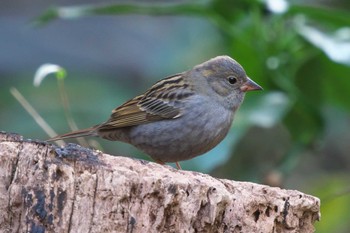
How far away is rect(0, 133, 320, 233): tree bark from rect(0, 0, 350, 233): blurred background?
73.8 inches

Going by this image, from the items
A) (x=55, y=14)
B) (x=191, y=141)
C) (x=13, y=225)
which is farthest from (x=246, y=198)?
(x=55, y=14)

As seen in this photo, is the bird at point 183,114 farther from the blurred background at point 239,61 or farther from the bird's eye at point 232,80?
the blurred background at point 239,61

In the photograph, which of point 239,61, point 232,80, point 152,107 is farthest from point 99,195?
point 239,61

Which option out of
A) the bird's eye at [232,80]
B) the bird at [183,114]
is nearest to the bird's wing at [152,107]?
the bird at [183,114]

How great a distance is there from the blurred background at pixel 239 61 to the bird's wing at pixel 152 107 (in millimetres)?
327

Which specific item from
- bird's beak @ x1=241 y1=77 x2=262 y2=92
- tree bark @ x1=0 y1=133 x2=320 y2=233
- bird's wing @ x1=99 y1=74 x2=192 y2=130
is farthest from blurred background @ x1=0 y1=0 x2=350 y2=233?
tree bark @ x1=0 y1=133 x2=320 y2=233

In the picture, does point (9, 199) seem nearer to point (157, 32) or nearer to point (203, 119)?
point (203, 119)

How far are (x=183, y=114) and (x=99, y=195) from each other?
2.12 meters

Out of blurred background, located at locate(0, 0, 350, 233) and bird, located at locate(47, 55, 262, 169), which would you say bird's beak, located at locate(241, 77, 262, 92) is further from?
blurred background, located at locate(0, 0, 350, 233)

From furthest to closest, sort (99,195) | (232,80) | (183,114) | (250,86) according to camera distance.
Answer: (232,80) → (250,86) → (183,114) → (99,195)

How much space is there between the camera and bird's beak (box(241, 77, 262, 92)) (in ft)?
17.3

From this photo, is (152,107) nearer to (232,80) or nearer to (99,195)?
(232,80)

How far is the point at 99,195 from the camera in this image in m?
3.13

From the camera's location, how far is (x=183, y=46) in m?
7.18
